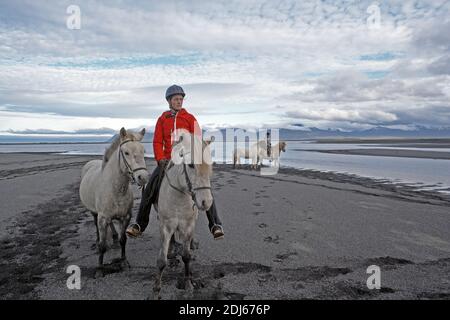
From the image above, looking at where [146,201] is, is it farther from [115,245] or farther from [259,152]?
[259,152]

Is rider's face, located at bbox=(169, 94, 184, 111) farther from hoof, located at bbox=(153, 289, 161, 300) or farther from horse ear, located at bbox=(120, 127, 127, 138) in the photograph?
hoof, located at bbox=(153, 289, 161, 300)

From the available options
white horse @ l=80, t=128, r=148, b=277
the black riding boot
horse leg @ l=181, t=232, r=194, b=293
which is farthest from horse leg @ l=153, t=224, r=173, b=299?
white horse @ l=80, t=128, r=148, b=277

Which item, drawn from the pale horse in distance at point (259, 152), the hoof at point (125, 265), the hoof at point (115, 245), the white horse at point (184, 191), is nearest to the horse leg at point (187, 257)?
the white horse at point (184, 191)

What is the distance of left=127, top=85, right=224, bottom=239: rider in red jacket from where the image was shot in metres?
5.73

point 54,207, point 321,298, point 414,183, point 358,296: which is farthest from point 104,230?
point 414,183

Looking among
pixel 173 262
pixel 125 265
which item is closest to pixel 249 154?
pixel 173 262

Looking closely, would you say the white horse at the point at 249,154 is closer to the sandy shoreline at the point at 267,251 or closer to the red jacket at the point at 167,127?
the sandy shoreline at the point at 267,251

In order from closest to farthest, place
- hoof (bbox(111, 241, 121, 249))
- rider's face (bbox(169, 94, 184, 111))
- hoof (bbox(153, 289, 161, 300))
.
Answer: hoof (bbox(153, 289, 161, 300)) → rider's face (bbox(169, 94, 184, 111)) → hoof (bbox(111, 241, 121, 249))

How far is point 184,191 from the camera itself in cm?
487

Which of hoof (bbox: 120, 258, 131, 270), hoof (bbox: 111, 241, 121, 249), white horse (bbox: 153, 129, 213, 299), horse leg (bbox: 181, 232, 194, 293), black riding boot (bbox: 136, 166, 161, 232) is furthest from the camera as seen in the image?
hoof (bbox: 111, 241, 121, 249)

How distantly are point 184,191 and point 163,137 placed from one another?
1528 mm

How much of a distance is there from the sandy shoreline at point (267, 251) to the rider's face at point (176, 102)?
324 cm

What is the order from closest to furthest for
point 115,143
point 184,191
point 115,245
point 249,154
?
1. point 184,191
2. point 115,143
3. point 115,245
4. point 249,154
